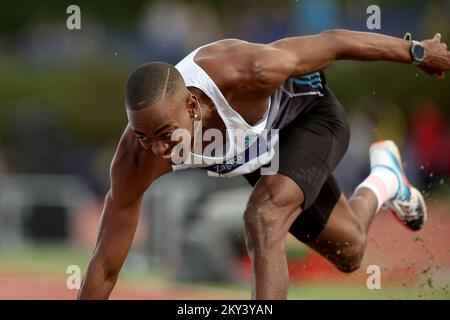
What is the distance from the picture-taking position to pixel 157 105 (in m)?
5.39

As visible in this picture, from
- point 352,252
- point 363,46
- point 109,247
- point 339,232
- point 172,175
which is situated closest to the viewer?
point 363,46

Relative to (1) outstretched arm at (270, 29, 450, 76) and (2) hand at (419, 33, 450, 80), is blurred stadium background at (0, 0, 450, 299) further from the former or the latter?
(1) outstretched arm at (270, 29, 450, 76)

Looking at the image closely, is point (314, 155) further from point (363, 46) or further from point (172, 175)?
point (172, 175)

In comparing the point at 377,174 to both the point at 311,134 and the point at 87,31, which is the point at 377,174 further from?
the point at 87,31

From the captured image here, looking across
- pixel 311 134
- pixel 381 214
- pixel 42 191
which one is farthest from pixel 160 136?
pixel 42 191

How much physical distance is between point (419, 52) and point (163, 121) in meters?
1.80

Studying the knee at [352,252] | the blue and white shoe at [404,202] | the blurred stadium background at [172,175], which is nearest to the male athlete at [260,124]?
the knee at [352,252]

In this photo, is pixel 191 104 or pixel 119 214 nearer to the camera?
pixel 191 104

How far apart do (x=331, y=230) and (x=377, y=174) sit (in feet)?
3.61

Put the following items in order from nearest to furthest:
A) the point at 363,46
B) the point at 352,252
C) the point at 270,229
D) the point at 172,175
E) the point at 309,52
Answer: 1. the point at 270,229
2. the point at 309,52
3. the point at 363,46
4. the point at 352,252
5. the point at 172,175

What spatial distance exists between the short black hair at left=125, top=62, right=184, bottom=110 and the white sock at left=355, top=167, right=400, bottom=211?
2.64 meters

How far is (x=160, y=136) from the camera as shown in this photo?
5.48 meters

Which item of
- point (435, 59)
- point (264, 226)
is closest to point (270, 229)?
point (264, 226)

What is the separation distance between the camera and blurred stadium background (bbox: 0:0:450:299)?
1141 centimetres
